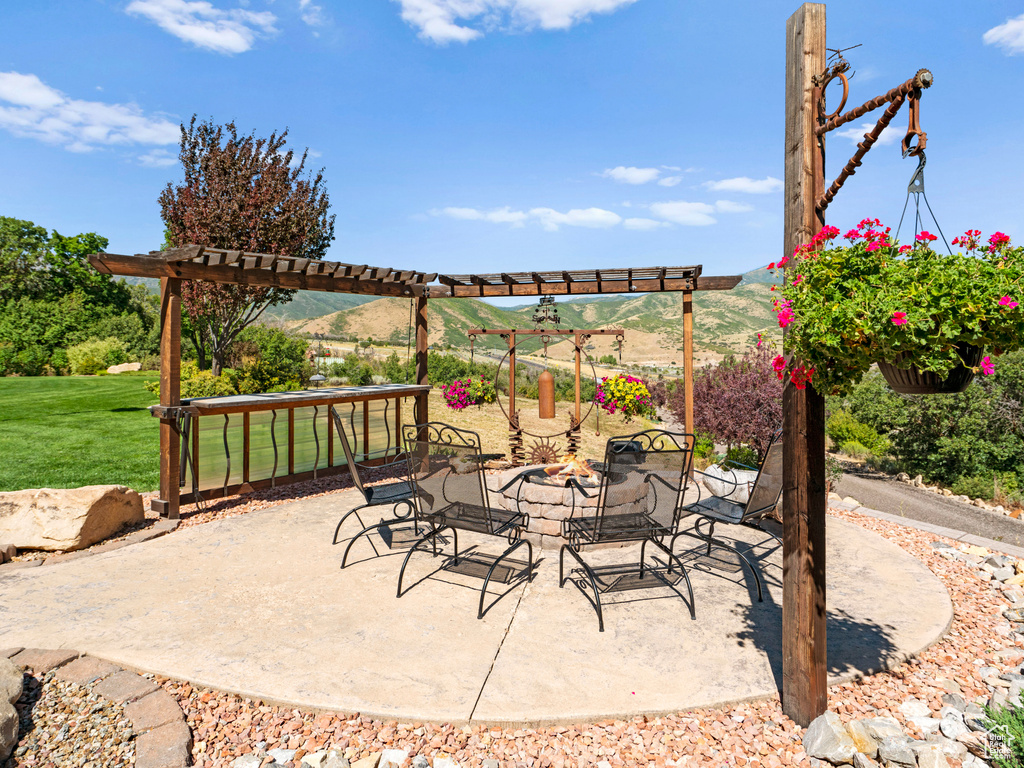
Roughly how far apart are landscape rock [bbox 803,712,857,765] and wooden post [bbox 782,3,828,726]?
72 mm

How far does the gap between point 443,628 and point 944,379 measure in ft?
8.81

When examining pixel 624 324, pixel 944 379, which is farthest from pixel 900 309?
pixel 624 324

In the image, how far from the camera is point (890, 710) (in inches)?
92.5

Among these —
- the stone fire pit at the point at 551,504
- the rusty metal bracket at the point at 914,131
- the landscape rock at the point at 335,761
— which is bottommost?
the landscape rock at the point at 335,761

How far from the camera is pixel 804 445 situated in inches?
85.4

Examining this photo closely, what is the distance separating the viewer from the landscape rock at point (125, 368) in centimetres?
1974

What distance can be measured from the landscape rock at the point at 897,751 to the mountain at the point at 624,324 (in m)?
38.5

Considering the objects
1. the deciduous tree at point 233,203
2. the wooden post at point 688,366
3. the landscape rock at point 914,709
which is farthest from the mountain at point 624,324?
the landscape rock at point 914,709

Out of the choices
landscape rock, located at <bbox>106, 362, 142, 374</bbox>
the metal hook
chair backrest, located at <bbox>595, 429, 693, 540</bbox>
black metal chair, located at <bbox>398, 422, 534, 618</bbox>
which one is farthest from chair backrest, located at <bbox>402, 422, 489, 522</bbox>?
landscape rock, located at <bbox>106, 362, 142, 374</bbox>

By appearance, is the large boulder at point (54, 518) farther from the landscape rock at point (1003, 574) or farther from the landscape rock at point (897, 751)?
the landscape rock at point (1003, 574)

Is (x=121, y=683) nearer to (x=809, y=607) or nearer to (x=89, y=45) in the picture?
(x=809, y=607)

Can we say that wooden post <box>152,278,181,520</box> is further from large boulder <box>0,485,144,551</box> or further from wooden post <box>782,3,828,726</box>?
wooden post <box>782,3,828,726</box>

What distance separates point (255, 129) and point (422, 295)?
326 inches

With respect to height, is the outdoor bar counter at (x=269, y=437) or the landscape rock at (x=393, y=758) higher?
the outdoor bar counter at (x=269, y=437)
